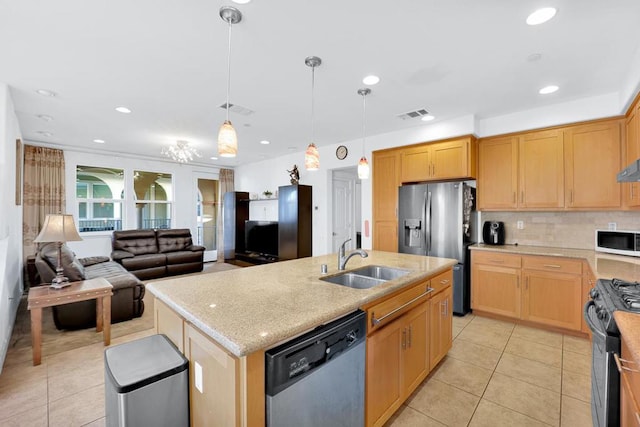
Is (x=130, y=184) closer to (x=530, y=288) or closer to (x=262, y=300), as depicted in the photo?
(x=262, y=300)

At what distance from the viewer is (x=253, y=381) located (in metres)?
1.03

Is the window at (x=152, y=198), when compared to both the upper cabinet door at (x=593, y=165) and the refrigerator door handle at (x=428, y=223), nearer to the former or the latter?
the refrigerator door handle at (x=428, y=223)

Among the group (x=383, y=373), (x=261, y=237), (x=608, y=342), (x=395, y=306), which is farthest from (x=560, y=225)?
(x=261, y=237)

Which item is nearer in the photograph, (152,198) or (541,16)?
(541,16)

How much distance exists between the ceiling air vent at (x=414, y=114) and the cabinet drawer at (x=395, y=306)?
2378 millimetres

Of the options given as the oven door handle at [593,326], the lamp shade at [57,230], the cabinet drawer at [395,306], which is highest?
the lamp shade at [57,230]

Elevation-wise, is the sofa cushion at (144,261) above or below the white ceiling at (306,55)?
below

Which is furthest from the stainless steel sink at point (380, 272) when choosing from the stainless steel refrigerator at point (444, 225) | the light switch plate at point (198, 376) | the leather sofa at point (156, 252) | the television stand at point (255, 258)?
the leather sofa at point (156, 252)

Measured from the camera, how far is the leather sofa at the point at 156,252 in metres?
5.45

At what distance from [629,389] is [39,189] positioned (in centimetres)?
772

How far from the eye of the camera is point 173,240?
6402 mm

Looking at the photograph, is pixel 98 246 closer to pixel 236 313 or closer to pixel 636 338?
pixel 236 313

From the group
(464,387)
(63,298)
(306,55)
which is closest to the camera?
(464,387)

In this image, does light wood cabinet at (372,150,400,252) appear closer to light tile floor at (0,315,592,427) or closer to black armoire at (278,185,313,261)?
black armoire at (278,185,313,261)
